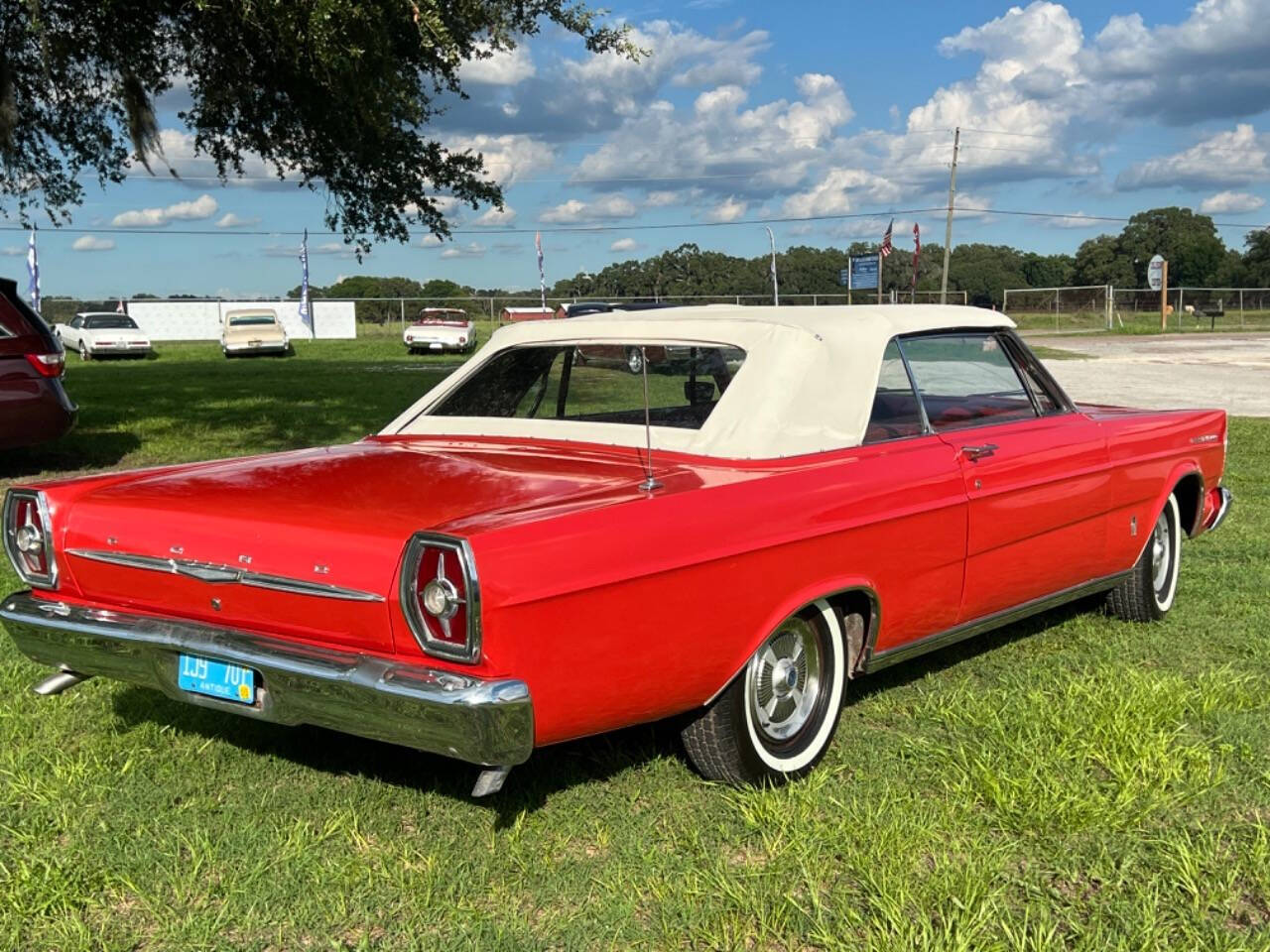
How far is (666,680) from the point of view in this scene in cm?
316

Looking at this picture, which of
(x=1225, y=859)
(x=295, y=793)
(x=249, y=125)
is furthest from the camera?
(x=249, y=125)

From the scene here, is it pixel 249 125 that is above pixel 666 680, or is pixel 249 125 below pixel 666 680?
above

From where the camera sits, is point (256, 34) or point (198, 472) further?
point (256, 34)

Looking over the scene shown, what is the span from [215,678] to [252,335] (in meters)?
32.7

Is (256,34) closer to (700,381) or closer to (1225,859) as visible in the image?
(700,381)

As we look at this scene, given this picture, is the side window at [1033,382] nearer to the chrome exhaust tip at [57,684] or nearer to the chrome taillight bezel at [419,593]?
the chrome taillight bezel at [419,593]

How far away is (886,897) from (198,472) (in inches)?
94.8

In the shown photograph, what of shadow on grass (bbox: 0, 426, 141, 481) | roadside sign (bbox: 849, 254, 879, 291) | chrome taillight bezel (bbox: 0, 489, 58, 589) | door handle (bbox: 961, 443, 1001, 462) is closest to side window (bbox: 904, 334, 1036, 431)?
door handle (bbox: 961, 443, 1001, 462)

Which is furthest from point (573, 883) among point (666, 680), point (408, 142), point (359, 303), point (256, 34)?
point (359, 303)

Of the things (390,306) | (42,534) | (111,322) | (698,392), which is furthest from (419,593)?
(390,306)

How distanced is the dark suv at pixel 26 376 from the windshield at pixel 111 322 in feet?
91.0

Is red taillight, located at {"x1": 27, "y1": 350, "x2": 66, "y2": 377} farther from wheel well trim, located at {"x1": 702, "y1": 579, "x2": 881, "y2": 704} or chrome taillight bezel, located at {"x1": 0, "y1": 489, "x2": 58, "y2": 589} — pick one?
wheel well trim, located at {"x1": 702, "y1": 579, "x2": 881, "y2": 704}

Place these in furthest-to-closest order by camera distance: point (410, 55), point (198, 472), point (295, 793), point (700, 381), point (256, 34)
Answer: point (410, 55)
point (256, 34)
point (700, 381)
point (198, 472)
point (295, 793)

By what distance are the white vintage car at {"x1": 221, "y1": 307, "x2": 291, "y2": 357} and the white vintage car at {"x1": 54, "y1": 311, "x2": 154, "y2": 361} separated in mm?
2423
